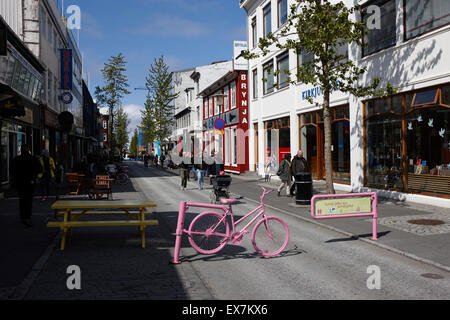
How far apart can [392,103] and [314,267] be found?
989 cm

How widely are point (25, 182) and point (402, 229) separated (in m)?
8.53

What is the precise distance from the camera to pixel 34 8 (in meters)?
24.8

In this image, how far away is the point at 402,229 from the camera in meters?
9.30

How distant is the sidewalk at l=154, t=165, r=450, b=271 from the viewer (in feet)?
23.8

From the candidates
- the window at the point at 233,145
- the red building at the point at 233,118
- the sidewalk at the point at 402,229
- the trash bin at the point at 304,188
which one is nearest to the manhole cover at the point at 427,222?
the sidewalk at the point at 402,229

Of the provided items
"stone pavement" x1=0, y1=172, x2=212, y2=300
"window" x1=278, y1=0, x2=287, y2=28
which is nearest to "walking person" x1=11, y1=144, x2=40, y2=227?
"stone pavement" x1=0, y1=172, x2=212, y2=300

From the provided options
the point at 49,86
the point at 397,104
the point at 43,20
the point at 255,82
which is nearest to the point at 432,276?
the point at 397,104

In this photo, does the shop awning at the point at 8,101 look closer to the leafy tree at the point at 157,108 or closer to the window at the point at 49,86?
the window at the point at 49,86

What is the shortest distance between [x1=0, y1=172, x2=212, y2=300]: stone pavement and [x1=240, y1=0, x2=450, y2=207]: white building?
848 cm

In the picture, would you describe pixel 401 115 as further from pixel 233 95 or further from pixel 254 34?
pixel 233 95

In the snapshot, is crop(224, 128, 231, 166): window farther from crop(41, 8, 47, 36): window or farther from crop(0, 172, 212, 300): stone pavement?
crop(0, 172, 212, 300): stone pavement

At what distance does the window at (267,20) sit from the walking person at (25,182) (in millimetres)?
18758

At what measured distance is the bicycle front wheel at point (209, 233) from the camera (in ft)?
22.1
